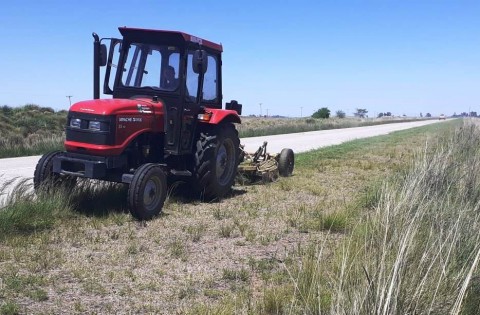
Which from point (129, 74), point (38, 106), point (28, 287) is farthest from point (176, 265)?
point (38, 106)

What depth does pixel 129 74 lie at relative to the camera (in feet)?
27.4

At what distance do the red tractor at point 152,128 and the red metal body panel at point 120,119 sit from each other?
0.05 ft

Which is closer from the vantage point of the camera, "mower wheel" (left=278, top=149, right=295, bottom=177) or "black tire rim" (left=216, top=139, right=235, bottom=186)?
"black tire rim" (left=216, top=139, right=235, bottom=186)

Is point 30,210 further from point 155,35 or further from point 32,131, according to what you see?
point 32,131

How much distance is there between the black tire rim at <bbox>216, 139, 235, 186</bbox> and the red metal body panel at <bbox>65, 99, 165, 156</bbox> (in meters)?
1.62

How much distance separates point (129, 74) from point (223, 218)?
2737mm

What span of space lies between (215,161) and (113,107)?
2.12 metres

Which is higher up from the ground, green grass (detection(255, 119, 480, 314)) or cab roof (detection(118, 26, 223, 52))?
cab roof (detection(118, 26, 223, 52))

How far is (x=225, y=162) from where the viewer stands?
9320mm

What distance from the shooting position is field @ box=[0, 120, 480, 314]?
3654mm

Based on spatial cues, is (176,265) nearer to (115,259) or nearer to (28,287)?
(115,259)

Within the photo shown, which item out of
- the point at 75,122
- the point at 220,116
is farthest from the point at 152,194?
the point at 220,116

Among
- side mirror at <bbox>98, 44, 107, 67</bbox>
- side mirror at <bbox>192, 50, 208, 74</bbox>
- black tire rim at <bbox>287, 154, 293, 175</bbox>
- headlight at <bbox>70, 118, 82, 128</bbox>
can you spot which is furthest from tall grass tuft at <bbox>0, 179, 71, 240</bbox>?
black tire rim at <bbox>287, 154, 293, 175</bbox>

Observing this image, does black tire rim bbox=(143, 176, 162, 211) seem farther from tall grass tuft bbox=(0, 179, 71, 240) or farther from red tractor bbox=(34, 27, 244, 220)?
tall grass tuft bbox=(0, 179, 71, 240)
